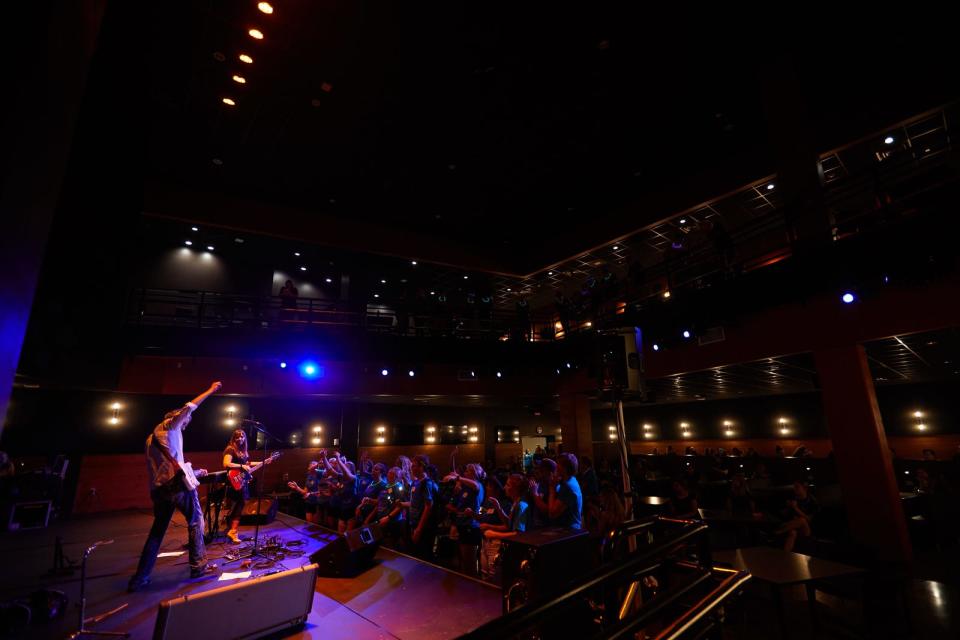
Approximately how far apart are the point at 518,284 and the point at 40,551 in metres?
14.9

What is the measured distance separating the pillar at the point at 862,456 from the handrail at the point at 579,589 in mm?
7096

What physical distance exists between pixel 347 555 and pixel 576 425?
9.22 metres

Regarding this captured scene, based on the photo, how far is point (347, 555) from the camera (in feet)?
16.5

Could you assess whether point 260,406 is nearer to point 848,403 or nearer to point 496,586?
point 496,586

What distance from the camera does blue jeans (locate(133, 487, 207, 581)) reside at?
4.79 m

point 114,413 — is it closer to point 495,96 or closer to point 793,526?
point 495,96

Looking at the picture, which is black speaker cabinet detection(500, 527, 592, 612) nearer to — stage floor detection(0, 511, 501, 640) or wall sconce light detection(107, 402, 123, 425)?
stage floor detection(0, 511, 501, 640)

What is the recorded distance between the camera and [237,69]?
819cm

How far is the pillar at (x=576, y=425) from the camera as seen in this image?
1293cm

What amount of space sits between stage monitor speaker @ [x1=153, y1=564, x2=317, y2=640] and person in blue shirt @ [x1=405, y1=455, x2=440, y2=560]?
8.13 feet

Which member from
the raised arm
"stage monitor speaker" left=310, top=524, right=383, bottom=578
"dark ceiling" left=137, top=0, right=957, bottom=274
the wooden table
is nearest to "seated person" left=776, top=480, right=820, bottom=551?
the wooden table

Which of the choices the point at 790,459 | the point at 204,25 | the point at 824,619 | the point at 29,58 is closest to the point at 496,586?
the point at 824,619

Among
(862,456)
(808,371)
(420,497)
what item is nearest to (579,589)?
(420,497)

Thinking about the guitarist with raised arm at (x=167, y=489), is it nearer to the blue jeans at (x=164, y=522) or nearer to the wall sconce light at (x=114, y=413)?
the blue jeans at (x=164, y=522)
